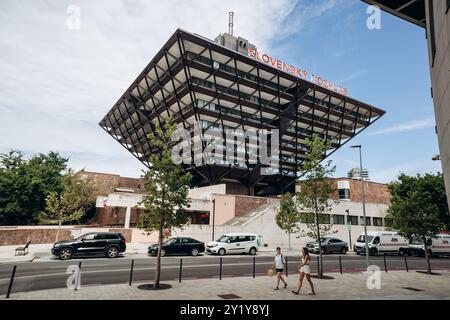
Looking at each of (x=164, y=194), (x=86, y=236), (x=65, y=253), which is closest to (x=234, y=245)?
(x=86, y=236)

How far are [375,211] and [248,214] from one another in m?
24.6

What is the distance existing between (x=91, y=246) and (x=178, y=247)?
669cm

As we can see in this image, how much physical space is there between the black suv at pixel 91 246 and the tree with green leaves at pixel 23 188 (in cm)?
2357

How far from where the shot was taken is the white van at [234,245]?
2517cm

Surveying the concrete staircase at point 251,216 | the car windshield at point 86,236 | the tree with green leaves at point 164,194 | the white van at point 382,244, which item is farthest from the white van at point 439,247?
the car windshield at point 86,236

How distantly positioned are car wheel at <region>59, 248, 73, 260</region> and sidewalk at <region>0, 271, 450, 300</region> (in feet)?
32.8

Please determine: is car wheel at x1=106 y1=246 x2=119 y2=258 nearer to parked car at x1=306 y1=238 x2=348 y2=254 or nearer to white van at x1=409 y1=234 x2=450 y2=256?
parked car at x1=306 y1=238 x2=348 y2=254

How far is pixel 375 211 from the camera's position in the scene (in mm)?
47469

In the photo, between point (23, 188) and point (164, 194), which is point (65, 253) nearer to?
point (164, 194)

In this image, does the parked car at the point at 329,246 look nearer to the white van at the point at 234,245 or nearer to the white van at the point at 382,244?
the white van at the point at 382,244

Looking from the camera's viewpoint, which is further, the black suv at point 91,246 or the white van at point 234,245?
the white van at point 234,245
